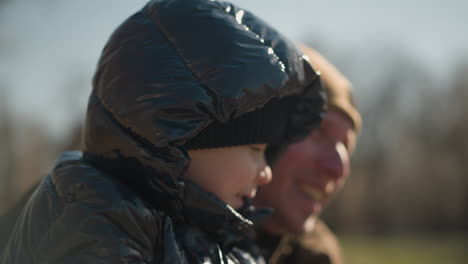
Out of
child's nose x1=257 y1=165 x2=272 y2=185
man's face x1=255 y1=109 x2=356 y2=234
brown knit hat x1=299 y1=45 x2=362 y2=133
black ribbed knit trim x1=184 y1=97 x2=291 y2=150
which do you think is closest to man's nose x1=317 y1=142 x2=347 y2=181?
man's face x1=255 y1=109 x2=356 y2=234

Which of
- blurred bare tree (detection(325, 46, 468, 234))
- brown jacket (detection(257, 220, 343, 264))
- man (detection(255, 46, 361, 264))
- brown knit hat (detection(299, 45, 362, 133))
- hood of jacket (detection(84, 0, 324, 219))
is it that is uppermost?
hood of jacket (detection(84, 0, 324, 219))

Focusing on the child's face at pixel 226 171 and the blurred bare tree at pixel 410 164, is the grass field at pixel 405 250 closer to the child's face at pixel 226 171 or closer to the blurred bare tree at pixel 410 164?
the blurred bare tree at pixel 410 164

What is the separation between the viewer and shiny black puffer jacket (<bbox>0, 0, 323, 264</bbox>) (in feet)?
3.83

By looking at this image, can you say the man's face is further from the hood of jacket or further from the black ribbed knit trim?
the hood of jacket

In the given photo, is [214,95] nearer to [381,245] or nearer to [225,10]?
[225,10]

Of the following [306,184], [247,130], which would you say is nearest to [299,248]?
[306,184]

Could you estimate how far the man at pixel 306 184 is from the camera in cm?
209

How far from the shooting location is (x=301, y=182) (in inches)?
83.5

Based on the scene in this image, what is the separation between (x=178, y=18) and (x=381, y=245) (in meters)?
11.3

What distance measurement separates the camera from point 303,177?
2.12 m

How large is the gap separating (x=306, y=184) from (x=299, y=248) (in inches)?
12.4

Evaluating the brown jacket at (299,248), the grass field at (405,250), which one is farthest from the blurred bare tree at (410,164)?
the brown jacket at (299,248)

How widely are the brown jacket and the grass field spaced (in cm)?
672

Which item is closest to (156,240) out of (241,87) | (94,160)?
(94,160)
